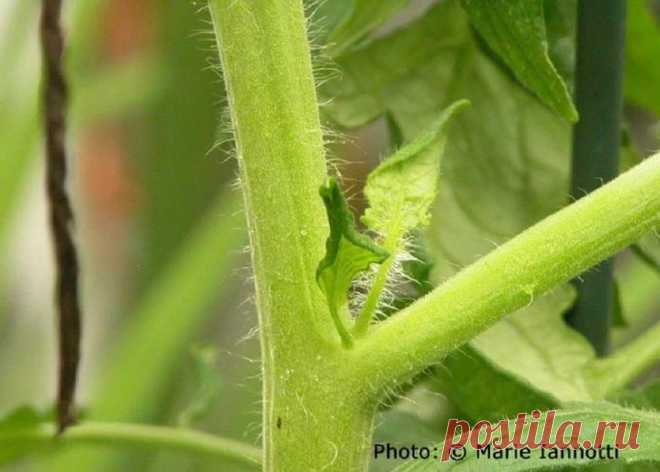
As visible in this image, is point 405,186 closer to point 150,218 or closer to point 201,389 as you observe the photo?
point 201,389

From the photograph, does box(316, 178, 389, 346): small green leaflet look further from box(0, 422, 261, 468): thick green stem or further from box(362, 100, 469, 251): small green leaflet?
box(0, 422, 261, 468): thick green stem

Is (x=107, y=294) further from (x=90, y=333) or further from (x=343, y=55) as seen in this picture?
(x=343, y=55)

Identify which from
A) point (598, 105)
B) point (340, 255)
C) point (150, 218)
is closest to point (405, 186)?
point (340, 255)

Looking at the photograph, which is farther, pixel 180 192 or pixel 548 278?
pixel 180 192

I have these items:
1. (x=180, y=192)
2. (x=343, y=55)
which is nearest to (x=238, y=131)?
(x=343, y=55)

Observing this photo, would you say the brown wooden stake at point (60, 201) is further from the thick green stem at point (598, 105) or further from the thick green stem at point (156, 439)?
the thick green stem at point (598, 105)

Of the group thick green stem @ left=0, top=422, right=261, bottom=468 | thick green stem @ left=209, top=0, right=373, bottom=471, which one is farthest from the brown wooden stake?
thick green stem @ left=209, top=0, right=373, bottom=471
